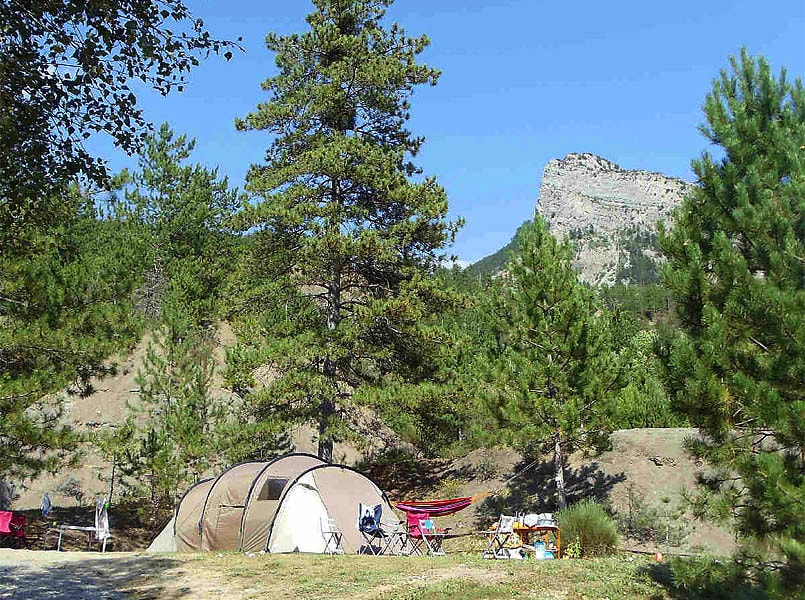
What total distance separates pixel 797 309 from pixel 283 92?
15.5m

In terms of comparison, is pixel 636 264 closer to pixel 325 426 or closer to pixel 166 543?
pixel 325 426

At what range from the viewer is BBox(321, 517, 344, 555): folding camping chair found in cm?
1261

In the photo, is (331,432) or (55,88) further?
(331,432)

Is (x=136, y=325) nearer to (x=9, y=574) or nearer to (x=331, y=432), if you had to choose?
(x=331, y=432)

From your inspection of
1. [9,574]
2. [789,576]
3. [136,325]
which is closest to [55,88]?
[9,574]

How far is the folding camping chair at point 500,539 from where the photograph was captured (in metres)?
12.3

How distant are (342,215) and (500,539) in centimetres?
856

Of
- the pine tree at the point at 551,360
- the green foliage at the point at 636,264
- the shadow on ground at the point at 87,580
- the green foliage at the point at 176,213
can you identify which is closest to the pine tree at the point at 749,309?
the shadow on ground at the point at 87,580

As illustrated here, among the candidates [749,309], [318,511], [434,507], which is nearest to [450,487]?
[434,507]

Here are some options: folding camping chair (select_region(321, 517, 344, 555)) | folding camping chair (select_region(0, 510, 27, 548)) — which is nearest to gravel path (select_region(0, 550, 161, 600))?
folding camping chair (select_region(321, 517, 344, 555))

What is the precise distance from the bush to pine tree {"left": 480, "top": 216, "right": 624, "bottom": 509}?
2.12 metres

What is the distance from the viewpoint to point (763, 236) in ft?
22.6

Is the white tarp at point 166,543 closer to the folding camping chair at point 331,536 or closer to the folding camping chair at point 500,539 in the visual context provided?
the folding camping chair at point 331,536

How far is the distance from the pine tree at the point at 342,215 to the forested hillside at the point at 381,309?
7 centimetres
